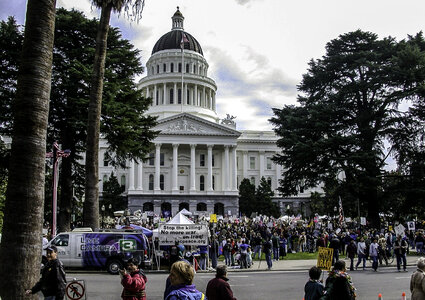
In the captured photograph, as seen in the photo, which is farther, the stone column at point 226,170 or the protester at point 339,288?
the stone column at point 226,170

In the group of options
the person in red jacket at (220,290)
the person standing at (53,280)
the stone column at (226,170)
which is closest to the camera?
the person in red jacket at (220,290)

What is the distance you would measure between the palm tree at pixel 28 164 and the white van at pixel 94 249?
485 inches

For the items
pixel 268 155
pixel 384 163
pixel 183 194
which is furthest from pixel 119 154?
pixel 268 155

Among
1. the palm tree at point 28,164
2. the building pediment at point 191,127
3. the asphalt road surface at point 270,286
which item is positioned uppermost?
the building pediment at point 191,127

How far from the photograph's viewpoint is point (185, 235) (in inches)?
874

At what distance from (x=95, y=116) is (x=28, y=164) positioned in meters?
11.3

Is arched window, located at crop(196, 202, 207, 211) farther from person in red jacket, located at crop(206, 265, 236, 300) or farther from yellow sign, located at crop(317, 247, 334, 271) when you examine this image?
person in red jacket, located at crop(206, 265, 236, 300)

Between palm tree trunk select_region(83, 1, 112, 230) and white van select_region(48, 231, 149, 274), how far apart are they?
1.30 metres

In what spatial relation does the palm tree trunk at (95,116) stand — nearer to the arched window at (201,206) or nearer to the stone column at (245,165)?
the arched window at (201,206)

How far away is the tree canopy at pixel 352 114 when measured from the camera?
3409 cm

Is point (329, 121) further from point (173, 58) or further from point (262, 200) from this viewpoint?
point (173, 58)

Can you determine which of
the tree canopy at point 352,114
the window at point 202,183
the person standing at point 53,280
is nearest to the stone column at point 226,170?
the window at point 202,183

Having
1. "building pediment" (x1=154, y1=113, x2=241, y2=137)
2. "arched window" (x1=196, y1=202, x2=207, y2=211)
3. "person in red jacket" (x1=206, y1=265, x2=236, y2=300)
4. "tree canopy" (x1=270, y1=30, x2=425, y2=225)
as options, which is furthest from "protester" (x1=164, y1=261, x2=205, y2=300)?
"arched window" (x1=196, y1=202, x2=207, y2=211)

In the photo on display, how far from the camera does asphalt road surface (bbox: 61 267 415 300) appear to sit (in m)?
13.6
